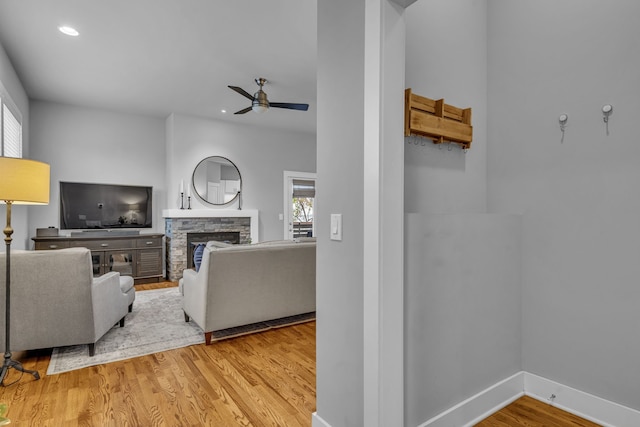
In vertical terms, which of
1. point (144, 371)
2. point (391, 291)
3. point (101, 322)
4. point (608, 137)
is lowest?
point (144, 371)

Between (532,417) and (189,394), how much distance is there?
204 centimetres

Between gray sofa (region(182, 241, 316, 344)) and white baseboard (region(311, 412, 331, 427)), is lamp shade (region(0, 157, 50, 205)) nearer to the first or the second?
gray sofa (region(182, 241, 316, 344))

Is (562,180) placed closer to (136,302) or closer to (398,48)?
(398,48)

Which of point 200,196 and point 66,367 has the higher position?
point 200,196

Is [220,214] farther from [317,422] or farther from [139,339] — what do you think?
[317,422]

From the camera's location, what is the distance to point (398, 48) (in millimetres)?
1453

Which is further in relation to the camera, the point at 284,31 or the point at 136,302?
the point at 136,302

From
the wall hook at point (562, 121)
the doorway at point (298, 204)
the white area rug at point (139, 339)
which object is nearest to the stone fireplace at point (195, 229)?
the doorway at point (298, 204)

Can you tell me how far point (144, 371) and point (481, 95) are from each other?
10.3ft

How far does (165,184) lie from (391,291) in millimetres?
5894

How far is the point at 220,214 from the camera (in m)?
6.26

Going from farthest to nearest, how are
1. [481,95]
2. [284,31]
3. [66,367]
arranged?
[284,31] < [66,367] < [481,95]

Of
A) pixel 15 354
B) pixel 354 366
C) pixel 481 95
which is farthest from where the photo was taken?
pixel 15 354

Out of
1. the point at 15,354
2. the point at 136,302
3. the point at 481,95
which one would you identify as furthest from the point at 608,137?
the point at 136,302
